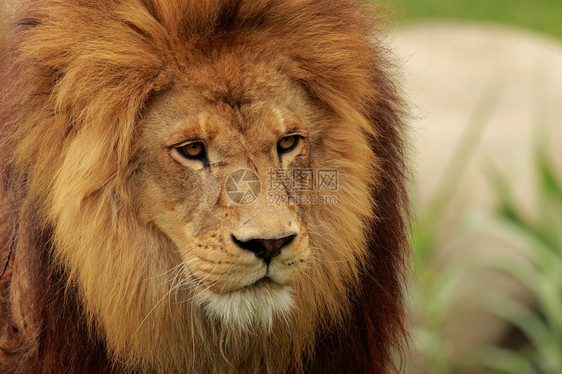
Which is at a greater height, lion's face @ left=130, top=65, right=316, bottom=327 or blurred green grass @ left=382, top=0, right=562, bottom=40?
blurred green grass @ left=382, top=0, right=562, bottom=40

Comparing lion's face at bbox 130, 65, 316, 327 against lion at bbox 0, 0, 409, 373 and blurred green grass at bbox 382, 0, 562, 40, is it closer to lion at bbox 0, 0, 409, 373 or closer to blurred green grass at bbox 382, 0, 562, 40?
lion at bbox 0, 0, 409, 373

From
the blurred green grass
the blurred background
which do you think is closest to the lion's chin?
the blurred background

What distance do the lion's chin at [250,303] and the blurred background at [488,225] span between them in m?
1.80

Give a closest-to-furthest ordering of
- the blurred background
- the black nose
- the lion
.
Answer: the black nose, the lion, the blurred background

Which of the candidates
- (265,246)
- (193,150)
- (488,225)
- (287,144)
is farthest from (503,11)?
(265,246)

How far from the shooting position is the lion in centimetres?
209

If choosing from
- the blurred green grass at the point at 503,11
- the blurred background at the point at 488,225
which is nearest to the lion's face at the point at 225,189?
the blurred background at the point at 488,225

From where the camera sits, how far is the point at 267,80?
216 centimetres

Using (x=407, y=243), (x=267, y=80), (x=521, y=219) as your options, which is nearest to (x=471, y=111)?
(x=521, y=219)

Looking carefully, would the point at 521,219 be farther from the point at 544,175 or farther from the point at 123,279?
the point at 123,279

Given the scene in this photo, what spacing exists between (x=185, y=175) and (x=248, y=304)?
1.17 ft

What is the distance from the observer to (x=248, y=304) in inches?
83.4

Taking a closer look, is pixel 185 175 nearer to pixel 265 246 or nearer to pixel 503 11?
pixel 265 246

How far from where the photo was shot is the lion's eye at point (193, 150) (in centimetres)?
211
